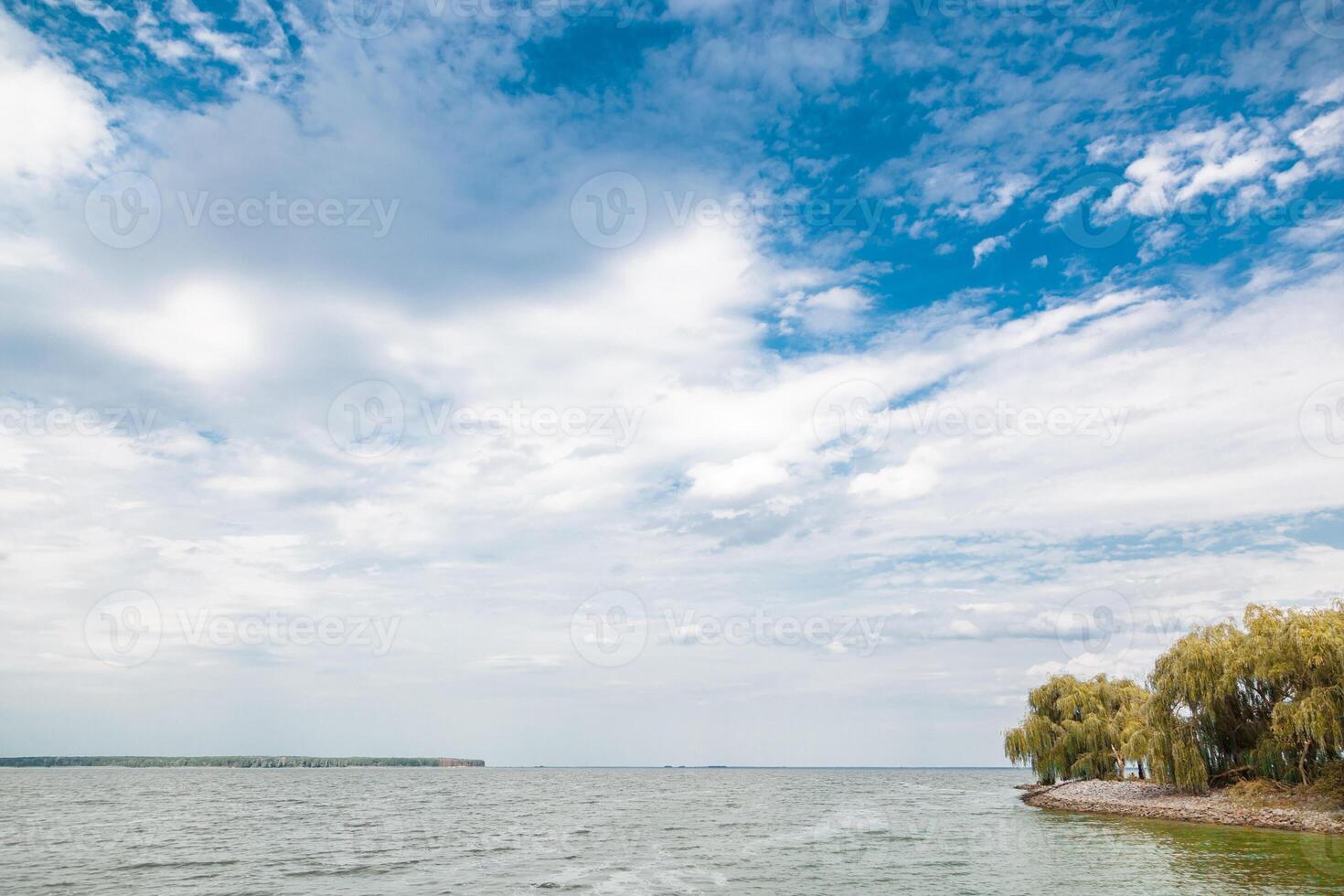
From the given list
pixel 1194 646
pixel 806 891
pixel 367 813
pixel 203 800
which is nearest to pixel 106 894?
pixel 806 891

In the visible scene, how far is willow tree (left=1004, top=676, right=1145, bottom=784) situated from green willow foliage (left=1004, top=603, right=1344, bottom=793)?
697 centimetres

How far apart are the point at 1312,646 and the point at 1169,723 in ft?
31.9

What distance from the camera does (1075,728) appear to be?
5838cm

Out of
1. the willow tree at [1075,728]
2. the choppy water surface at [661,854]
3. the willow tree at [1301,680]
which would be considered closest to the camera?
the choppy water surface at [661,854]

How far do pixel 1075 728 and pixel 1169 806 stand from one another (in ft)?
51.3

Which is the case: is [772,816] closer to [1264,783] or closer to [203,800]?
[1264,783]

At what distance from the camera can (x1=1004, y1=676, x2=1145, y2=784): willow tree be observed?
188 ft

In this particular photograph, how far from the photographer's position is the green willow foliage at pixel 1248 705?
35000 mm

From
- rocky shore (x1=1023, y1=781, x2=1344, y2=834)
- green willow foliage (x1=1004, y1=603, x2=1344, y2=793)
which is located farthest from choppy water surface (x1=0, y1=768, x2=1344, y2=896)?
green willow foliage (x1=1004, y1=603, x2=1344, y2=793)

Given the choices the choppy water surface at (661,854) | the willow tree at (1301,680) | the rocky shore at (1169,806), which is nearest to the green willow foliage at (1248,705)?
the willow tree at (1301,680)

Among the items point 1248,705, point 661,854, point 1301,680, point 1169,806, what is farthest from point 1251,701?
point 661,854

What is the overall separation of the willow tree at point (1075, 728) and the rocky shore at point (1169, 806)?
5.50ft

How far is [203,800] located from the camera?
271 ft

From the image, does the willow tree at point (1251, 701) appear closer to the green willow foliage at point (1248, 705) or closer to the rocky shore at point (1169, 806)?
the green willow foliage at point (1248, 705)
